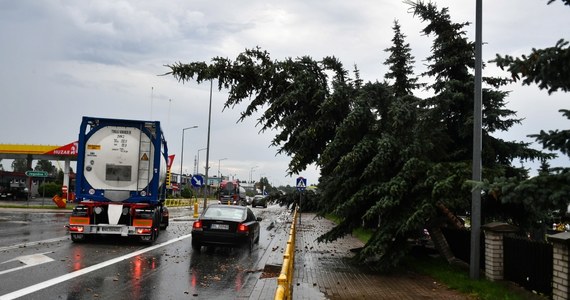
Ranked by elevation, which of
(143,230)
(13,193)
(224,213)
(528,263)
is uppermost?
(224,213)

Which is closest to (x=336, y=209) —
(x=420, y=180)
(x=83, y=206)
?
(x=420, y=180)

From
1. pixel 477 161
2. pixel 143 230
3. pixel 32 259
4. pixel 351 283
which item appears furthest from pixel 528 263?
pixel 143 230

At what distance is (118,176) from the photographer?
15.7 metres

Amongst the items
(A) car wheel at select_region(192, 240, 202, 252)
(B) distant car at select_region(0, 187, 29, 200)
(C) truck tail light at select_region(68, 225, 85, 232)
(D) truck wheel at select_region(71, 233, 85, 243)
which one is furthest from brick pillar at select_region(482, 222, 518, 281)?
(B) distant car at select_region(0, 187, 29, 200)

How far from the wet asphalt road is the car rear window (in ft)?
3.54

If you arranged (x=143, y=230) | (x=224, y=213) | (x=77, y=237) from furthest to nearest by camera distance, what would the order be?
(x=77, y=237)
(x=143, y=230)
(x=224, y=213)

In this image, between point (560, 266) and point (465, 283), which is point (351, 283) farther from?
point (560, 266)

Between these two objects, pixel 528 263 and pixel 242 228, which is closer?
pixel 528 263

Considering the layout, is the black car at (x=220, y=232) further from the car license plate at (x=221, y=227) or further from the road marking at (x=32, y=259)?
the road marking at (x=32, y=259)

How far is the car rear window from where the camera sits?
14920 mm

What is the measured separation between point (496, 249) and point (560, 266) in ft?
7.96

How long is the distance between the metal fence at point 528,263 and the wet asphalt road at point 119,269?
16.2 feet

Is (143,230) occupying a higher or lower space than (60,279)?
higher

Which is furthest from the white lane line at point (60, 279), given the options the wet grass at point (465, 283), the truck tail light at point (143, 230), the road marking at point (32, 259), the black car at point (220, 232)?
the wet grass at point (465, 283)
